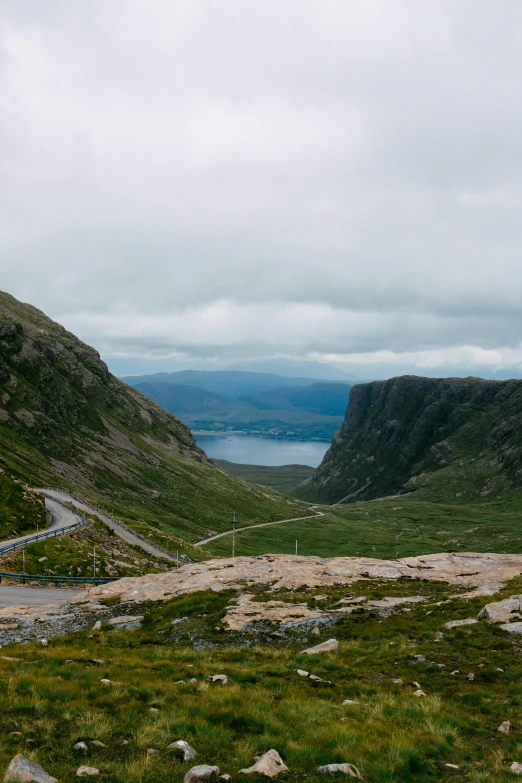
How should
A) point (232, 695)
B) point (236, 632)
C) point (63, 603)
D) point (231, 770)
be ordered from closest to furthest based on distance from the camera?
point (231, 770) → point (232, 695) → point (236, 632) → point (63, 603)

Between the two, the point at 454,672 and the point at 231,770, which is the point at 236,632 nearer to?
the point at 454,672

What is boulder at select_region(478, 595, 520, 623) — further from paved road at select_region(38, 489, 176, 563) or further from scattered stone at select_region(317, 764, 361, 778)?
paved road at select_region(38, 489, 176, 563)

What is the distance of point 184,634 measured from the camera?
2541 cm

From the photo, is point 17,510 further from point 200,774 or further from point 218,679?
point 200,774

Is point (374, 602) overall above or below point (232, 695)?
below

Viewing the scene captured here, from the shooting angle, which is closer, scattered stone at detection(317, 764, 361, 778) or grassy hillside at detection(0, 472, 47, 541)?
scattered stone at detection(317, 764, 361, 778)

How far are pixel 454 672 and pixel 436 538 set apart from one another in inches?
6775

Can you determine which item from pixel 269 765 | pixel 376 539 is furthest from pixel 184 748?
pixel 376 539

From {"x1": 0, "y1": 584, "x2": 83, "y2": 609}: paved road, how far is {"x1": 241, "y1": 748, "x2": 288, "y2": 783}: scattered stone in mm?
29344

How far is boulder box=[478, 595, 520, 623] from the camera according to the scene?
22.8 meters

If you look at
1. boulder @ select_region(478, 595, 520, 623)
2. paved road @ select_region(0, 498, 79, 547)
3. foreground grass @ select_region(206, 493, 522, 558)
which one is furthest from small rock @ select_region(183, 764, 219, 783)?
foreground grass @ select_region(206, 493, 522, 558)

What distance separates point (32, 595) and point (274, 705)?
3047cm

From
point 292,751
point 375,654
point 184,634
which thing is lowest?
point 184,634

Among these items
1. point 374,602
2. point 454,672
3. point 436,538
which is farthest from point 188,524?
point 454,672
